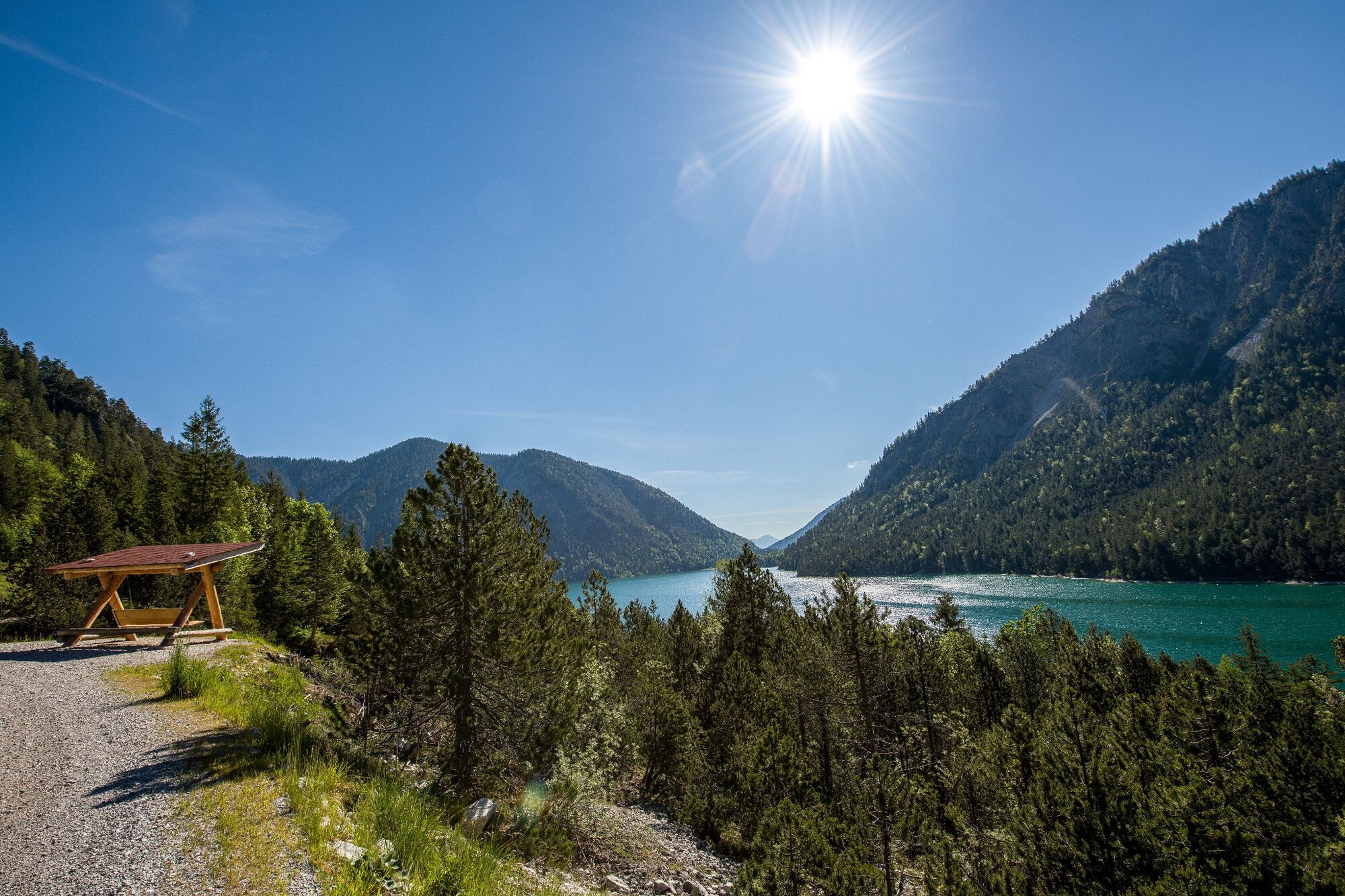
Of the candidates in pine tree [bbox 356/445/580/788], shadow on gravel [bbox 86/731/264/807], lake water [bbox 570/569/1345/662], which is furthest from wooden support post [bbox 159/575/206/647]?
lake water [bbox 570/569/1345/662]

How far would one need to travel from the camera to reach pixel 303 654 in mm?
33250

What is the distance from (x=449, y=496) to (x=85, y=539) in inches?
1232

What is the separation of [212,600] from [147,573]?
1.99 metres

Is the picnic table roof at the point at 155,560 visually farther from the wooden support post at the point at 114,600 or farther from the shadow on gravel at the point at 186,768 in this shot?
the shadow on gravel at the point at 186,768

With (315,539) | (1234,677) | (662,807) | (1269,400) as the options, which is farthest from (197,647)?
(1269,400)

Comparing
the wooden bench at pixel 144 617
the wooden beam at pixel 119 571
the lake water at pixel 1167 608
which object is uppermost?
the wooden beam at pixel 119 571

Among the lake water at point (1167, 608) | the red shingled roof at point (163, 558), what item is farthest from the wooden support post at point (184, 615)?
the lake water at point (1167, 608)

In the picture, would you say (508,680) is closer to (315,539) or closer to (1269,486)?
(315,539)

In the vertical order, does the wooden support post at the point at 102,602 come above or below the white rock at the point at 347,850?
above

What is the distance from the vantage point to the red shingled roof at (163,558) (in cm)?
1644

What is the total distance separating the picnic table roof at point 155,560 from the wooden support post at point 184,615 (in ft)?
2.96

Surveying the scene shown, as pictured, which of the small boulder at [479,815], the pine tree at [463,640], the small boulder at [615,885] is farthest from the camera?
the pine tree at [463,640]

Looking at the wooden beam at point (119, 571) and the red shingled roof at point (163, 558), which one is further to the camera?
the red shingled roof at point (163, 558)

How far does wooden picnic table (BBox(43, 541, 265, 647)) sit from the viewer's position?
54.1 feet
